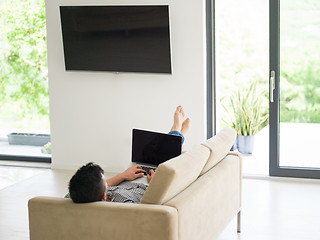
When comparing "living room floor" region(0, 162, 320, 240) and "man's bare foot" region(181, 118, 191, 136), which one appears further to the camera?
"man's bare foot" region(181, 118, 191, 136)

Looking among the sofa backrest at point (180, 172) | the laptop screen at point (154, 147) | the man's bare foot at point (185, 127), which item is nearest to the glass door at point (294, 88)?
the man's bare foot at point (185, 127)

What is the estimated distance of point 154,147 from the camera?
3.91 meters

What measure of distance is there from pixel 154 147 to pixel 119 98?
6.48ft

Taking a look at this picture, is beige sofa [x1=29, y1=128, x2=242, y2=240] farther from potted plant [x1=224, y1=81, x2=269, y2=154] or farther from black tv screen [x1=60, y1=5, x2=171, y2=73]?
potted plant [x1=224, y1=81, x2=269, y2=154]

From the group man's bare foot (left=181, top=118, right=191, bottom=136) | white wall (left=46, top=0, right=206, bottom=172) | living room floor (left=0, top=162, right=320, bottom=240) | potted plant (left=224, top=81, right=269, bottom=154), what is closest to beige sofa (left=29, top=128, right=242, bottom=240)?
living room floor (left=0, top=162, right=320, bottom=240)

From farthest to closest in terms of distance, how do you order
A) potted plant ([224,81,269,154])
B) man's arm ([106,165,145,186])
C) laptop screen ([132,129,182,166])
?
potted plant ([224,81,269,154]), laptop screen ([132,129,182,166]), man's arm ([106,165,145,186])

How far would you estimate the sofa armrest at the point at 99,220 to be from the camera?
258 cm

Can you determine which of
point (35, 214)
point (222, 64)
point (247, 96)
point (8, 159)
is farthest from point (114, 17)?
point (35, 214)

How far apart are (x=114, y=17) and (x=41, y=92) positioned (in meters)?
1.52

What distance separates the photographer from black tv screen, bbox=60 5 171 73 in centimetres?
539

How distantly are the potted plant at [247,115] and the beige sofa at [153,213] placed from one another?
2.62 m

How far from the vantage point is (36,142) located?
6543mm

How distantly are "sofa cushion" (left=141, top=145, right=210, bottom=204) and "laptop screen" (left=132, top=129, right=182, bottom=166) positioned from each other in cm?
81

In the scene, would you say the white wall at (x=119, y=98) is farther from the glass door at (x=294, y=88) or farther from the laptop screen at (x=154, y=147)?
the laptop screen at (x=154, y=147)
